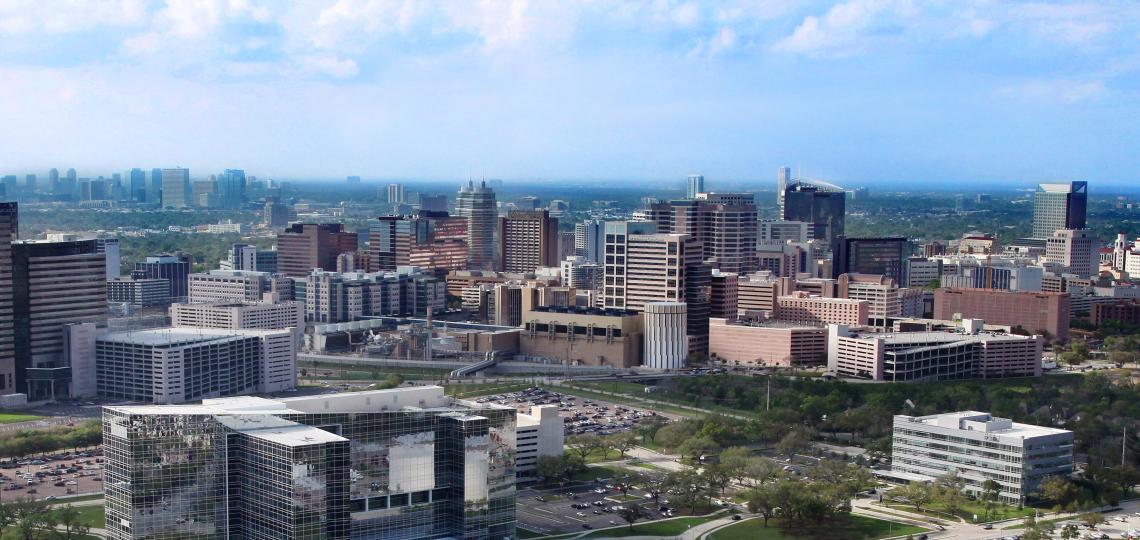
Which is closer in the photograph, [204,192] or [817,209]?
[817,209]

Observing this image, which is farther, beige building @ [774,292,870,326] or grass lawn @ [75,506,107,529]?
beige building @ [774,292,870,326]

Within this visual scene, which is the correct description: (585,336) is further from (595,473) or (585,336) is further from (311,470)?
(311,470)

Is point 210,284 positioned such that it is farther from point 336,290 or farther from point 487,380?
point 487,380

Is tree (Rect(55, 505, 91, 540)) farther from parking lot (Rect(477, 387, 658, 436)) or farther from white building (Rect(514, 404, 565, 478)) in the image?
parking lot (Rect(477, 387, 658, 436))

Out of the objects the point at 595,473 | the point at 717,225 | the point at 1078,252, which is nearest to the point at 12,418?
the point at 595,473

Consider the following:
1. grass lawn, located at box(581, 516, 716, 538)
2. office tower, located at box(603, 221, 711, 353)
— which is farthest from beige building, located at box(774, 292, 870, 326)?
grass lawn, located at box(581, 516, 716, 538)
